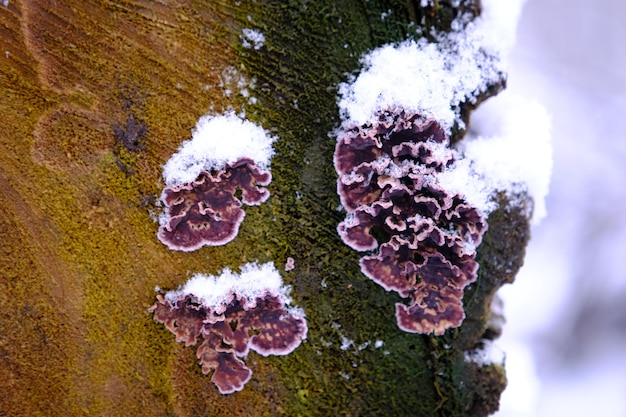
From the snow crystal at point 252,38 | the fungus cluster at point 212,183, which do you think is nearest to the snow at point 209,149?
the fungus cluster at point 212,183

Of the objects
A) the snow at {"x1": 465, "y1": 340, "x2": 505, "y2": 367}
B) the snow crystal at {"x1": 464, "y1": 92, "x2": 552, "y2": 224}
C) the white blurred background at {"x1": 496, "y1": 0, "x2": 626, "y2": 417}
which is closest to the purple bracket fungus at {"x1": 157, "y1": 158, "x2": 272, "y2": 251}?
Answer: the snow crystal at {"x1": 464, "y1": 92, "x2": 552, "y2": 224}

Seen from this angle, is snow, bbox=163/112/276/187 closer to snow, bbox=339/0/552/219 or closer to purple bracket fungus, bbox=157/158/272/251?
purple bracket fungus, bbox=157/158/272/251

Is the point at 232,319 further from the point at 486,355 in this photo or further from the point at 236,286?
the point at 486,355

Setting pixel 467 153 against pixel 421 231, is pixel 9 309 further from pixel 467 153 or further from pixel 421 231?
pixel 467 153

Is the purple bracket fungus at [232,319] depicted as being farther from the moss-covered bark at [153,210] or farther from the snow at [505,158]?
the snow at [505,158]

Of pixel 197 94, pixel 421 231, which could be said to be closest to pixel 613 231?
pixel 421 231

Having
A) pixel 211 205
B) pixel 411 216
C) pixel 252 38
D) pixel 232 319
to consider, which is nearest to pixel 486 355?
pixel 411 216

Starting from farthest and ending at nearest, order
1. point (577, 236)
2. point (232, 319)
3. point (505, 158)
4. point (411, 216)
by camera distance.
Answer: point (577, 236) < point (505, 158) < point (232, 319) < point (411, 216)
